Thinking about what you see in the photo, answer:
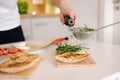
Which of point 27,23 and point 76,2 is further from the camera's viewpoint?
point 76,2

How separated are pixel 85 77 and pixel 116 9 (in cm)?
256

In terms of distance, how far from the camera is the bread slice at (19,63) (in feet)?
2.70

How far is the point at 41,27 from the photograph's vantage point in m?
2.87

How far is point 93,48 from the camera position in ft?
4.06

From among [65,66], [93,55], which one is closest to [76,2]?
[93,55]

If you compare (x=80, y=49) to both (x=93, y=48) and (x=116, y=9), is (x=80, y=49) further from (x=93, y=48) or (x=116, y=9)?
(x=116, y=9)

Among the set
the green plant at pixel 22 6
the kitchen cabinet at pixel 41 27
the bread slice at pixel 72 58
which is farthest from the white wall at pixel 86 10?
the bread slice at pixel 72 58

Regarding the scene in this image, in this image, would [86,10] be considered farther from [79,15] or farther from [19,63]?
[19,63]

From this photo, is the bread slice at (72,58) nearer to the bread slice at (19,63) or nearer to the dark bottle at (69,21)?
the bread slice at (19,63)

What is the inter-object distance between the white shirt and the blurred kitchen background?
1273 millimetres

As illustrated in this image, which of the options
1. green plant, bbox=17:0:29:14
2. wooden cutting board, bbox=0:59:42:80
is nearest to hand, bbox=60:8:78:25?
wooden cutting board, bbox=0:59:42:80

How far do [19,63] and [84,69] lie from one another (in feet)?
0.76

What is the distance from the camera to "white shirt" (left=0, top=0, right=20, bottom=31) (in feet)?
4.92

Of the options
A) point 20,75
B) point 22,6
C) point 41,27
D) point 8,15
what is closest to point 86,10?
point 41,27
